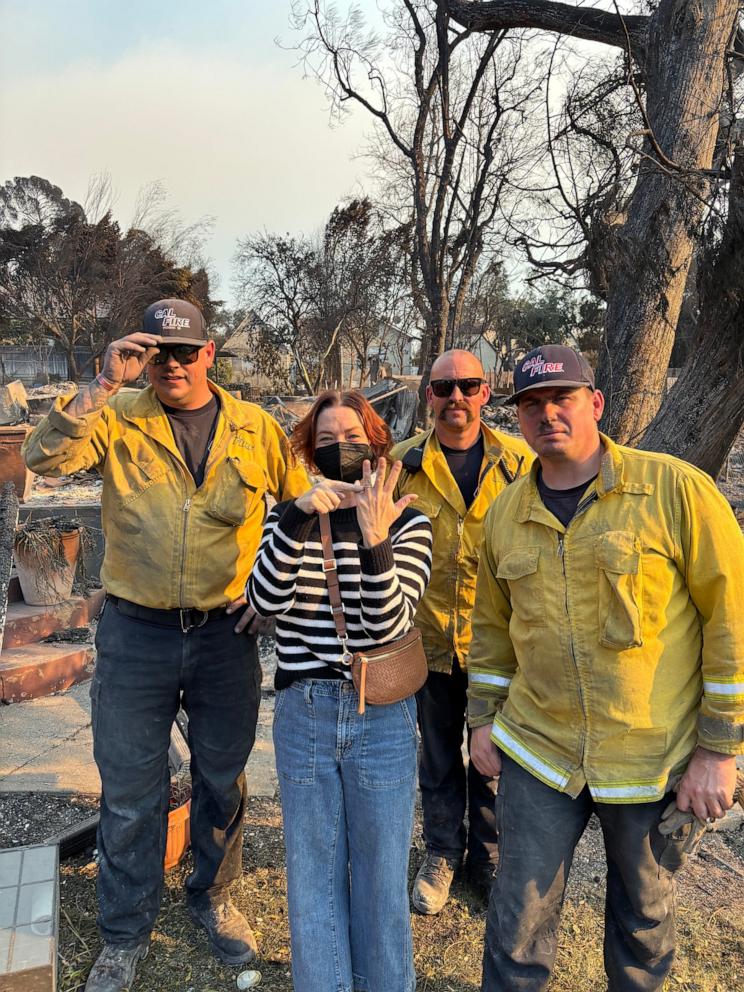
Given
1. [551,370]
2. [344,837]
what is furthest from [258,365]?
[344,837]

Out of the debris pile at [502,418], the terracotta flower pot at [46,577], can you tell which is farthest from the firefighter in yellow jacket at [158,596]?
the debris pile at [502,418]

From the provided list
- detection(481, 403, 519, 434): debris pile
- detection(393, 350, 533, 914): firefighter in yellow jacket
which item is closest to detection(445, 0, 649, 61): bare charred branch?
detection(393, 350, 533, 914): firefighter in yellow jacket

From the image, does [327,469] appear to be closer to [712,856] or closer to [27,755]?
[712,856]

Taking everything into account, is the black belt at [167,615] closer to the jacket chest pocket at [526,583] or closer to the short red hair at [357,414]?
the short red hair at [357,414]

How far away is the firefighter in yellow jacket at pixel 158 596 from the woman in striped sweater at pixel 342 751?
1.81 feet

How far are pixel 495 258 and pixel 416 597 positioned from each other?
1262cm

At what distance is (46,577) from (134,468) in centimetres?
391

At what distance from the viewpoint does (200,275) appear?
1192 inches

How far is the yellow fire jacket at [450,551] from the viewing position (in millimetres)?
2875

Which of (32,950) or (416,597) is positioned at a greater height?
(416,597)

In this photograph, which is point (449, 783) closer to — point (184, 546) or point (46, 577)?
point (184, 546)

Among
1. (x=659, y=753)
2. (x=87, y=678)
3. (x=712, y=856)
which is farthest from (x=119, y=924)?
(x=87, y=678)

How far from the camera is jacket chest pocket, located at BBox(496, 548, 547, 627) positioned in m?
2.10

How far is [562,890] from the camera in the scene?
2115mm
